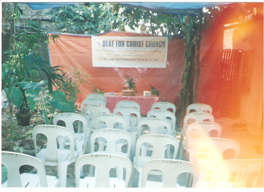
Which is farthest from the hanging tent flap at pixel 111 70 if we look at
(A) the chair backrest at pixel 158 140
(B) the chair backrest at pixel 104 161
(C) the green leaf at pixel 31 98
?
(B) the chair backrest at pixel 104 161

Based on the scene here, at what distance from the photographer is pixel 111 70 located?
7.13m

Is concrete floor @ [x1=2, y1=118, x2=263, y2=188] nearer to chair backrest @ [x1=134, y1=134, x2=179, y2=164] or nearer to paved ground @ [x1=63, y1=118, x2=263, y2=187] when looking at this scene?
paved ground @ [x1=63, y1=118, x2=263, y2=187]

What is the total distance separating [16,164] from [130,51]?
5430 mm

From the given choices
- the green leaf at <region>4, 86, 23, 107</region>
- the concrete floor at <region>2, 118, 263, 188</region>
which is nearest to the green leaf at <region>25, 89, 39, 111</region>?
the green leaf at <region>4, 86, 23, 107</region>

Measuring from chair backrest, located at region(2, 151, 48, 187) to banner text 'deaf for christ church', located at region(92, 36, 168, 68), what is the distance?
211 inches

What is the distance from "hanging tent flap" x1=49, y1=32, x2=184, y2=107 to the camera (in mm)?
6984

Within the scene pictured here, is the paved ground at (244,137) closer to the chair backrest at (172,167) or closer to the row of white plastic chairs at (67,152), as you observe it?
the row of white plastic chairs at (67,152)

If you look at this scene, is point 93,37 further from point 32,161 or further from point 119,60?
point 32,161

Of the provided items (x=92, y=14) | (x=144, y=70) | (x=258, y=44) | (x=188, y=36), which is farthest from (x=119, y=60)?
(x=258, y=44)

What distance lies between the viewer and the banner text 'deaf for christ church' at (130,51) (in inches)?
268

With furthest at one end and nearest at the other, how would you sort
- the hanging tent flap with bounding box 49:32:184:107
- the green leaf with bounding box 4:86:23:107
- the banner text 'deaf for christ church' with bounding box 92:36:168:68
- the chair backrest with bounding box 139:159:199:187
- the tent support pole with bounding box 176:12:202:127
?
the hanging tent flap with bounding box 49:32:184:107
the banner text 'deaf for christ church' with bounding box 92:36:168:68
the tent support pole with bounding box 176:12:202:127
the green leaf with bounding box 4:86:23:107
the chair backrest with bounding box 139:159:199:187

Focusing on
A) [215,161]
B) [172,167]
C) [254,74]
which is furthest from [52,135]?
[254,74]

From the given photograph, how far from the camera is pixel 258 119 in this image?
541 centimetres

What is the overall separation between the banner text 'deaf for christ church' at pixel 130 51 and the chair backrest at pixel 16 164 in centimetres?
535
